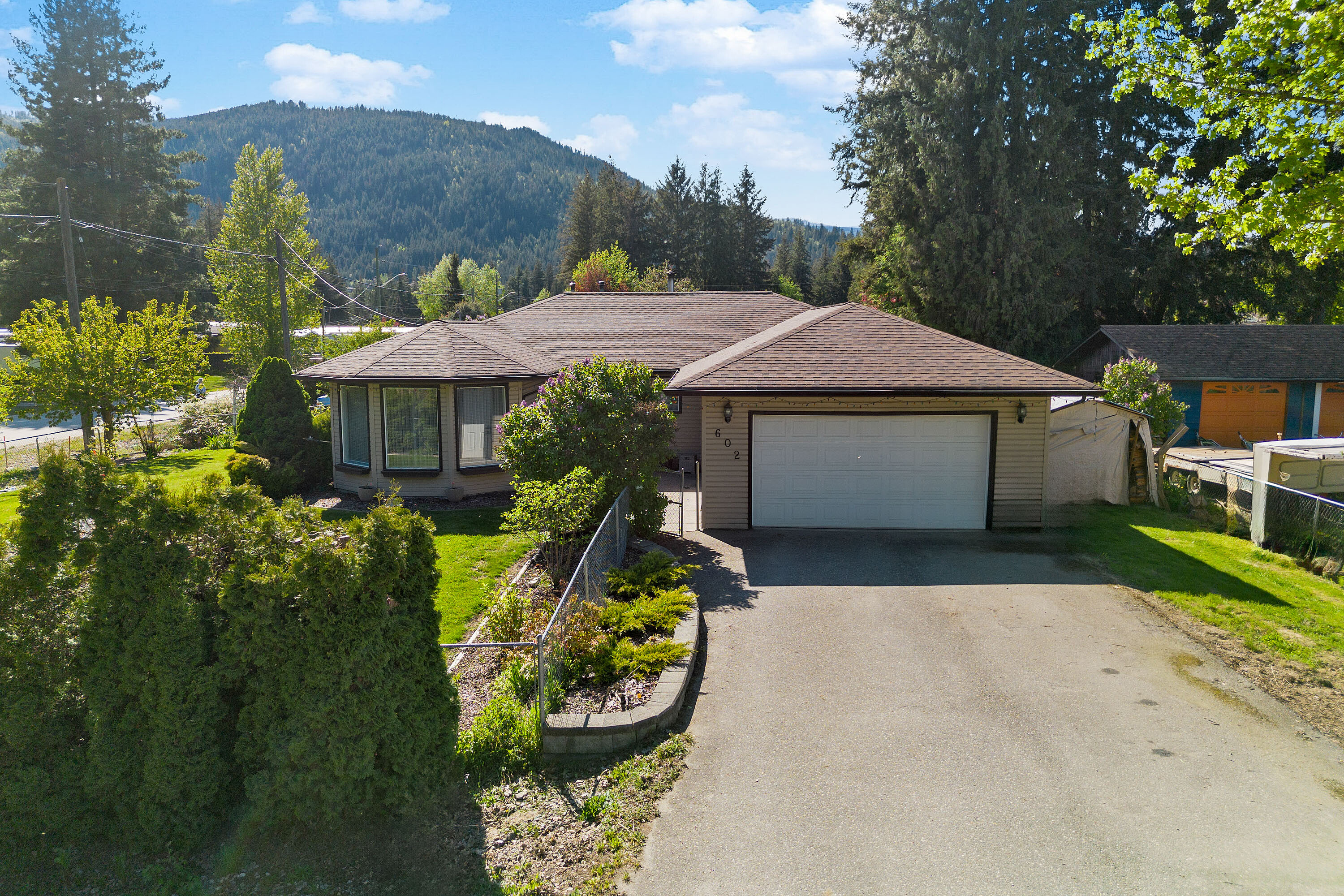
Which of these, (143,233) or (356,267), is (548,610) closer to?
(143,233)

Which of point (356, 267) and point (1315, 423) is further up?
point (356, 267)

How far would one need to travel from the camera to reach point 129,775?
478 centimetres

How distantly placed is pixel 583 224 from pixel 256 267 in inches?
1188

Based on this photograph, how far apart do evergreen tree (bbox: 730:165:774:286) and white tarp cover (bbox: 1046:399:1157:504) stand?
44.0m

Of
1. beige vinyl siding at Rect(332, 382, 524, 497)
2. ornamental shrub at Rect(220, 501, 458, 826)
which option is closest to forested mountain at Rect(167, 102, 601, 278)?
beige vinyl siding at Rect(332, 382, 524, 497)

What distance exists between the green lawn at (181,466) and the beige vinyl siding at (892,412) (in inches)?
396

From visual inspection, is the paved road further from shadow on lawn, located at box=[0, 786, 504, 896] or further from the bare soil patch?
shadow on lawn, located at box=[0, 786, 504, 896]

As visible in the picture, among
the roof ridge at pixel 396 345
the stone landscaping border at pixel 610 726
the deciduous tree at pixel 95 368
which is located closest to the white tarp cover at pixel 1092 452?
the stone landscaping border at pixel 610 726

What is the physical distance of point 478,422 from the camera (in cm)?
1600

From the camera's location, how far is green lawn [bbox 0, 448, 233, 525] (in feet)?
53.7

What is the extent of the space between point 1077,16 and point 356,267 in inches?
6643

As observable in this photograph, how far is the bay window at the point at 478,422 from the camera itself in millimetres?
15758

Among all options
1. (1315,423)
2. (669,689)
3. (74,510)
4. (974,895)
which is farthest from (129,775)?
(1315,423)

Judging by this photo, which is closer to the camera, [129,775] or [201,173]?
[129,775]
